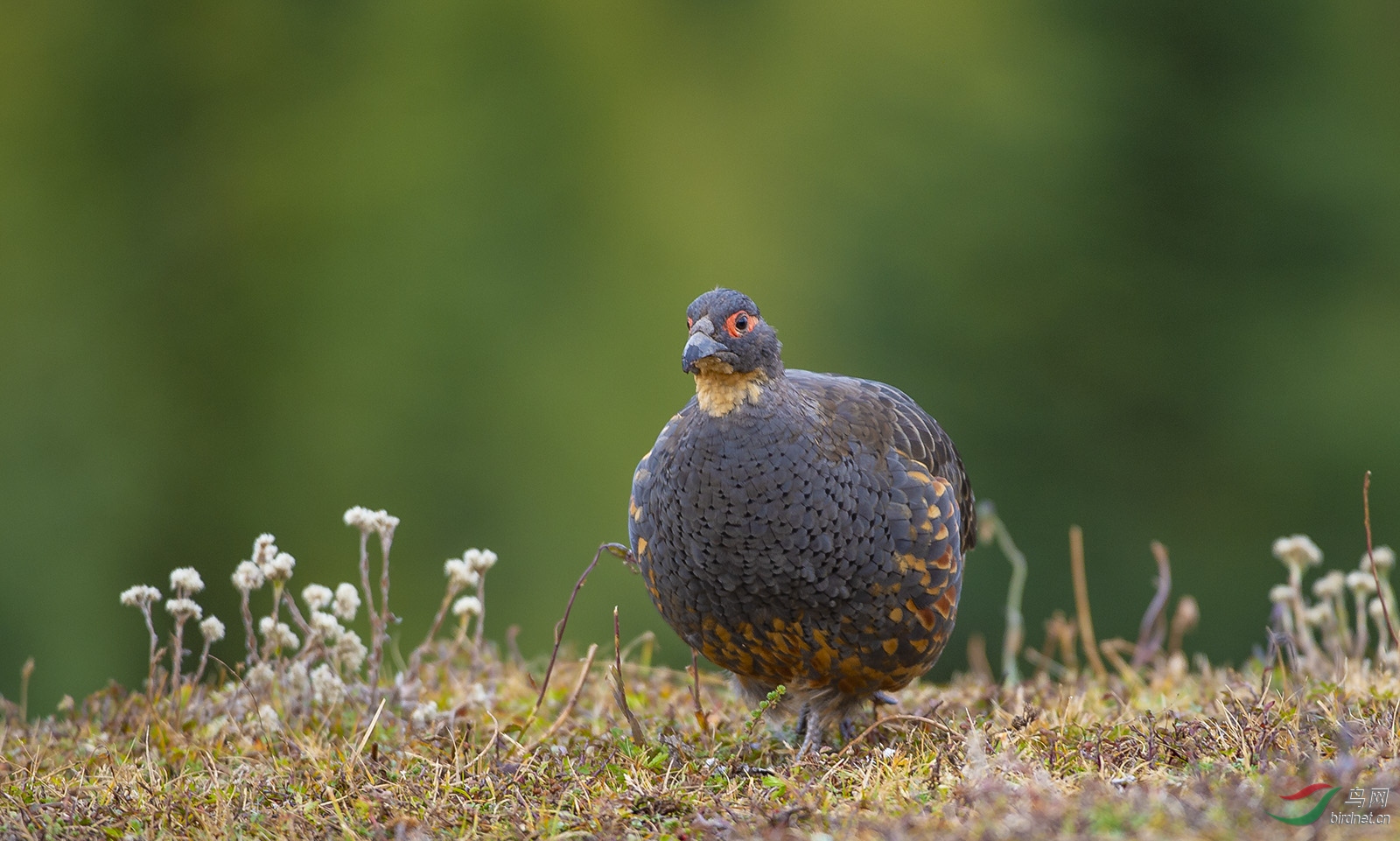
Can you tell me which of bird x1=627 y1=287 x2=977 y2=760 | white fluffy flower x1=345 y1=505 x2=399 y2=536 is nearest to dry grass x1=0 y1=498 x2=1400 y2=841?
white fluffy flower x1=345 y1=505 x2=399 y2=536

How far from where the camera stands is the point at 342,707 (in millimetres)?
5066

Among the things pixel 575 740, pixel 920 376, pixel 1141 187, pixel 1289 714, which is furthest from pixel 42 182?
pixel 1289 714

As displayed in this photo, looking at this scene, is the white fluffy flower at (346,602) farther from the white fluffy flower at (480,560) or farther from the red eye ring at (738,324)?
the red eye ring at (738,324)

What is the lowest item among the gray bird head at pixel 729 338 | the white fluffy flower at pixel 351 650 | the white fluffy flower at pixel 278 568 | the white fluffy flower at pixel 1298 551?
the white fluffy flower at pixel 351 650

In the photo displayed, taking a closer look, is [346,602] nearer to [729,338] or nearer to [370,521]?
[370,521]

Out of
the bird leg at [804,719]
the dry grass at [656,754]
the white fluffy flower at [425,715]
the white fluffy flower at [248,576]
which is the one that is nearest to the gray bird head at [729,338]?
the dry grass at [656,754]

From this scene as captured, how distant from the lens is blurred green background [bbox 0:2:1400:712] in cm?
1052

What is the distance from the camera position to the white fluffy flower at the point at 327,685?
482cm

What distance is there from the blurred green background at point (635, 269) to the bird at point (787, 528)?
5.96 m

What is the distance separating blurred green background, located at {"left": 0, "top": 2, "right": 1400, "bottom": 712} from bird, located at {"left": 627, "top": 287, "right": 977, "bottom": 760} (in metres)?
5.96

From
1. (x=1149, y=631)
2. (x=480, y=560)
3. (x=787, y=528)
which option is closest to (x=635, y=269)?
(x=1149, y=631)

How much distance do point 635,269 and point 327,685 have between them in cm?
677

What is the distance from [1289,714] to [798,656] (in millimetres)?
1508

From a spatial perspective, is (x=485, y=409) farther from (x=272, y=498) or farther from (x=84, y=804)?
(x=84, y=804)
